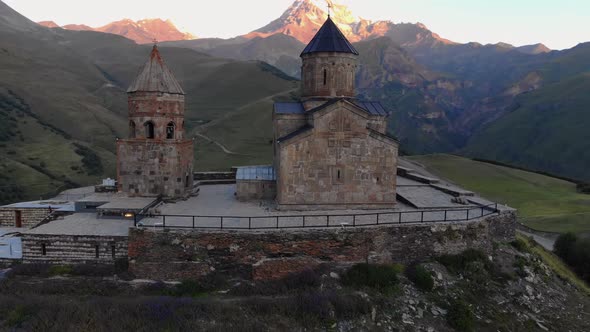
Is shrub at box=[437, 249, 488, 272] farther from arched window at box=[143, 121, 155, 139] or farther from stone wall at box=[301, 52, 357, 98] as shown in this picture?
arched window at box=[143, 121, 155, 139]

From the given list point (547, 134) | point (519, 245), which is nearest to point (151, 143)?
point (519, 245)

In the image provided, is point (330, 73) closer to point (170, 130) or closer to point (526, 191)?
point (170, 130)

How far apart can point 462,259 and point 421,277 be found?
96.0 inches

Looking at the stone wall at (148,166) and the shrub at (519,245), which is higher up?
the stone wall at (148,166)

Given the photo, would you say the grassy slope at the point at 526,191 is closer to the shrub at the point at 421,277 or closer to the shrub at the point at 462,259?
the shrub at the point at 462,259

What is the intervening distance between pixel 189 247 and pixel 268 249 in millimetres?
2942

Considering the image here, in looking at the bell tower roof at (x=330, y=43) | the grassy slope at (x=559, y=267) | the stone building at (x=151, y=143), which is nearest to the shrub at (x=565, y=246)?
the grassy slope at (x=559, y=267)

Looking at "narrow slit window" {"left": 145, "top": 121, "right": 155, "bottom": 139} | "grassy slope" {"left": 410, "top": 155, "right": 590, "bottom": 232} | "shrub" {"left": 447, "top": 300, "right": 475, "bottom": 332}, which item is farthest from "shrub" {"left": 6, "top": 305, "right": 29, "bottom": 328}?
"grassy slope" {"left": 410, "top": 155, "right": 590, "bottom": 232}

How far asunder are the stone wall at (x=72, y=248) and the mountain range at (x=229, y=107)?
80.2ft

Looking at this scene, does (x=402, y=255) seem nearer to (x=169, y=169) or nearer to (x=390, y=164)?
(x=390, y=164)

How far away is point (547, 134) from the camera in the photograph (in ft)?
313

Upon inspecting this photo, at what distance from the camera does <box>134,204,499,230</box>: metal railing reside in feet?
55.1

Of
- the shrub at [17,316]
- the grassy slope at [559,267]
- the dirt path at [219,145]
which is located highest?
the dirt path at [219,145]

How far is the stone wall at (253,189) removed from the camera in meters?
22.0
